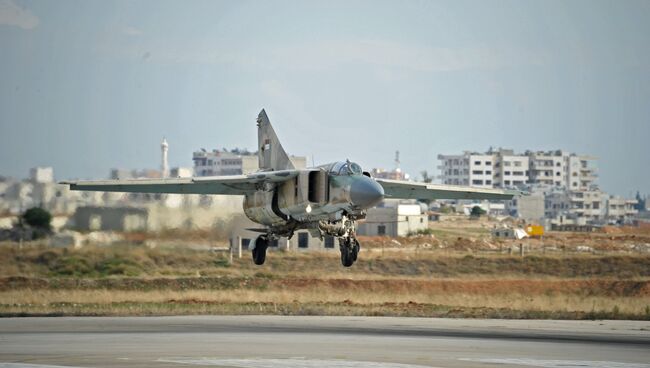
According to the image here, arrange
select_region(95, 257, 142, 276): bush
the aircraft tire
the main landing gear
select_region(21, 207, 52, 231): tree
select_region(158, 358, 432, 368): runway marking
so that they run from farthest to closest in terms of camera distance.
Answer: select_region(95, 257, 142, 276): bush
select_region(21, 207, 52, 231): tree
the aircraft tire
the main landing gear
select_region(158, 358, 432, 368): runway marking

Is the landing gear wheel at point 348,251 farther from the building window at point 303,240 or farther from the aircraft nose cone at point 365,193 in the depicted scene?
the building window at point 303,240

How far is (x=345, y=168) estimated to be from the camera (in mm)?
34219

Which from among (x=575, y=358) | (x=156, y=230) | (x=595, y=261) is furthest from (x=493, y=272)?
(x=575, y=358)

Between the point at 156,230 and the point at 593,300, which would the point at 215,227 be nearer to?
the point at 156,230

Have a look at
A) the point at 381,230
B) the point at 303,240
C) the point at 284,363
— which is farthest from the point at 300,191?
the point at 381,230

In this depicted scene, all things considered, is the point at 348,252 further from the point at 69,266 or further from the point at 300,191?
the point at 69,266

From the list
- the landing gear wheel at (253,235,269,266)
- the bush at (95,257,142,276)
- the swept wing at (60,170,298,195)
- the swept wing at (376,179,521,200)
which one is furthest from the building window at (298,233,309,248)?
the swept wing at (60,170,298,195)

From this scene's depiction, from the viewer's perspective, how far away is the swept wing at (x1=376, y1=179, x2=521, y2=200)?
3916 cm

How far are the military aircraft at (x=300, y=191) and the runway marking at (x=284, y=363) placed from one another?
1012cm

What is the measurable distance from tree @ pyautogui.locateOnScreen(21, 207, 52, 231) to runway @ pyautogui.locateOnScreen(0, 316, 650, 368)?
11.4 m

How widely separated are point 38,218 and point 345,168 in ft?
55.8

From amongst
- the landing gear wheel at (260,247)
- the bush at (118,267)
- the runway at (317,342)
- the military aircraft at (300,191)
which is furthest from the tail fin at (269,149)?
the bush at (118,267)

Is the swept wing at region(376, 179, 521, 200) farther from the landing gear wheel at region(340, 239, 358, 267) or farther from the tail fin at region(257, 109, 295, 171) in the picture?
the tail fin at region(257, 109, 295, 171)

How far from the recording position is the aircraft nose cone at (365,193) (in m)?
32.9
